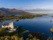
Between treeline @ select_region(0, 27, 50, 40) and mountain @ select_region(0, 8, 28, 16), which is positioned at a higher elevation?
mountain @ select_region(0, 8, 28, 16)

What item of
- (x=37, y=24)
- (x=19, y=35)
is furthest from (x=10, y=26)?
(x=37, y=24)

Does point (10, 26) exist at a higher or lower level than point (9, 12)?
lower

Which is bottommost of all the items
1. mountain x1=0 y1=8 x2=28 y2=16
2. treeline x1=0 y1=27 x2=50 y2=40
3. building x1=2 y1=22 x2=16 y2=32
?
treeline x1=0 y1=27 x2=50 y2=40

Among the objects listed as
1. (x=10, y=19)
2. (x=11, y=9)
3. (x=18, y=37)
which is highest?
(x=11, y=9)

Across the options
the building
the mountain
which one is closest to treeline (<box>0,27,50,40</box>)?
the building

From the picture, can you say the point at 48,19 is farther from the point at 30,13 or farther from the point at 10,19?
A: the point at 10,19

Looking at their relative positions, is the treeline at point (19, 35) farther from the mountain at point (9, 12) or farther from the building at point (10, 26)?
the mountain at point (9, 12)

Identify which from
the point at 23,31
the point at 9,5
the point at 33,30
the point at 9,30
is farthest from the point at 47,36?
the point at 9,5

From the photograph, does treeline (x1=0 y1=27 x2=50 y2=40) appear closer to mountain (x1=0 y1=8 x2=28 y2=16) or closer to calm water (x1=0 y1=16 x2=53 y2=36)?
calm water (x1=0 y1=16 x2=53 y2=36)

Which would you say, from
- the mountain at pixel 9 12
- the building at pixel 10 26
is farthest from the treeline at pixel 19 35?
the mountain at pixel 9 12

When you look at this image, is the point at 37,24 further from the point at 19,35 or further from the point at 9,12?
the point at 9,12

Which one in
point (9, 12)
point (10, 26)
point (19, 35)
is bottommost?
point (19, 35)
